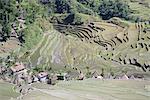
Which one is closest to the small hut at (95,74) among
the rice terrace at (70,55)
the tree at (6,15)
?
the rice terrace at (70,55)

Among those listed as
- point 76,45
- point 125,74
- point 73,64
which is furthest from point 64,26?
point 125,74

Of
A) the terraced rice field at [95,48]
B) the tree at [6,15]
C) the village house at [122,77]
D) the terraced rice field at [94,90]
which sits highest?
the tree at [6,15]

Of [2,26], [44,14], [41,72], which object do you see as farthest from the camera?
[44,14]

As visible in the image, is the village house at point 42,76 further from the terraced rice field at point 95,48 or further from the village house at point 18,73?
the terraced rice field at point 95,48

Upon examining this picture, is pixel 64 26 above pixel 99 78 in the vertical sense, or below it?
above

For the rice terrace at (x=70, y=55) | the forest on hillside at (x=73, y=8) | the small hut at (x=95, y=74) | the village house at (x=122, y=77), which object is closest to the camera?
the rice terrace at (x=70, y=55)

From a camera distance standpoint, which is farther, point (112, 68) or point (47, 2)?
point (47, 2)

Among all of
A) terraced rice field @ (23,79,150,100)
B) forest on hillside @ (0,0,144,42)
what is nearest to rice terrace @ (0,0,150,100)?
terraced rice field @ (23,79,150,100)

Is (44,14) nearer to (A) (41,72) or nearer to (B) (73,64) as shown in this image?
(B) (73,64)

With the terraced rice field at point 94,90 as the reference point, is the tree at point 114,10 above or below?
above
